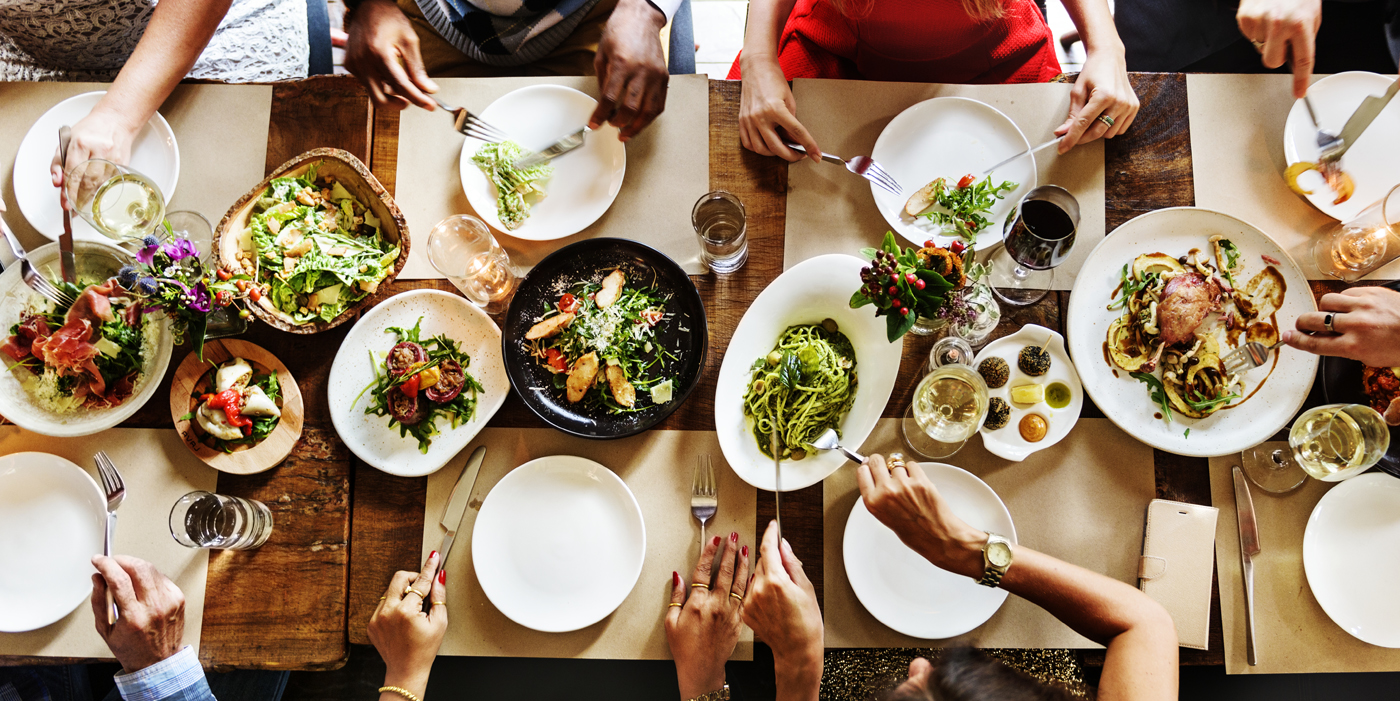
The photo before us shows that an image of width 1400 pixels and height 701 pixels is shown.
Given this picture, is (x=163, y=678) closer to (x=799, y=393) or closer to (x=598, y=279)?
(x=598, y=279)

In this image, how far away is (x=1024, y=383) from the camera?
1.70 m

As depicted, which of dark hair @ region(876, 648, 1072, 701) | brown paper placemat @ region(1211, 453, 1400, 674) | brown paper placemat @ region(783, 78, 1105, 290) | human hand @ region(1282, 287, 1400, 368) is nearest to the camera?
dark hair @ region(876, 648, 1072, 701)

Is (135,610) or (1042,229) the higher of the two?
(1042,229)

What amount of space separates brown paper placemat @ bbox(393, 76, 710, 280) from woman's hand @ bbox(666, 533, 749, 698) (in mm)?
854

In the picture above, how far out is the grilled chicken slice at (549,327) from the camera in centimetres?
172

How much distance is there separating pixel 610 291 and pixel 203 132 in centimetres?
136

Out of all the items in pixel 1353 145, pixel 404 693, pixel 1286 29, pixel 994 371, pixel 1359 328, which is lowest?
pixel 404 693

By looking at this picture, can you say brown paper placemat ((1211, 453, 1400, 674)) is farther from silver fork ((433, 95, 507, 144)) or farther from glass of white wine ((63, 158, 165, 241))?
glass of white wine ((63, 158, 165, 241))

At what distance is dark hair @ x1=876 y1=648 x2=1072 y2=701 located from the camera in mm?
1296

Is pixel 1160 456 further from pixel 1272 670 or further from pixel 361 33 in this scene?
pixel 361 33

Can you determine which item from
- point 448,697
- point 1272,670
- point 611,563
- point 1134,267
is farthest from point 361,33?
point 1272,670

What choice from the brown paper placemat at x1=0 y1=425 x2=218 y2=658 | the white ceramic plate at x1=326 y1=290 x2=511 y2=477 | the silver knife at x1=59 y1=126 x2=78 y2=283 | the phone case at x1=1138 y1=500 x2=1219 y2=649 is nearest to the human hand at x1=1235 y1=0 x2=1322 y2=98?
the phone case at x1=1138 y1=500 x2=1219 y2=649

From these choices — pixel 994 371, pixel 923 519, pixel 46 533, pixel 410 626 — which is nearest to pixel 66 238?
pixel 46 533

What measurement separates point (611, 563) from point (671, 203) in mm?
1032
